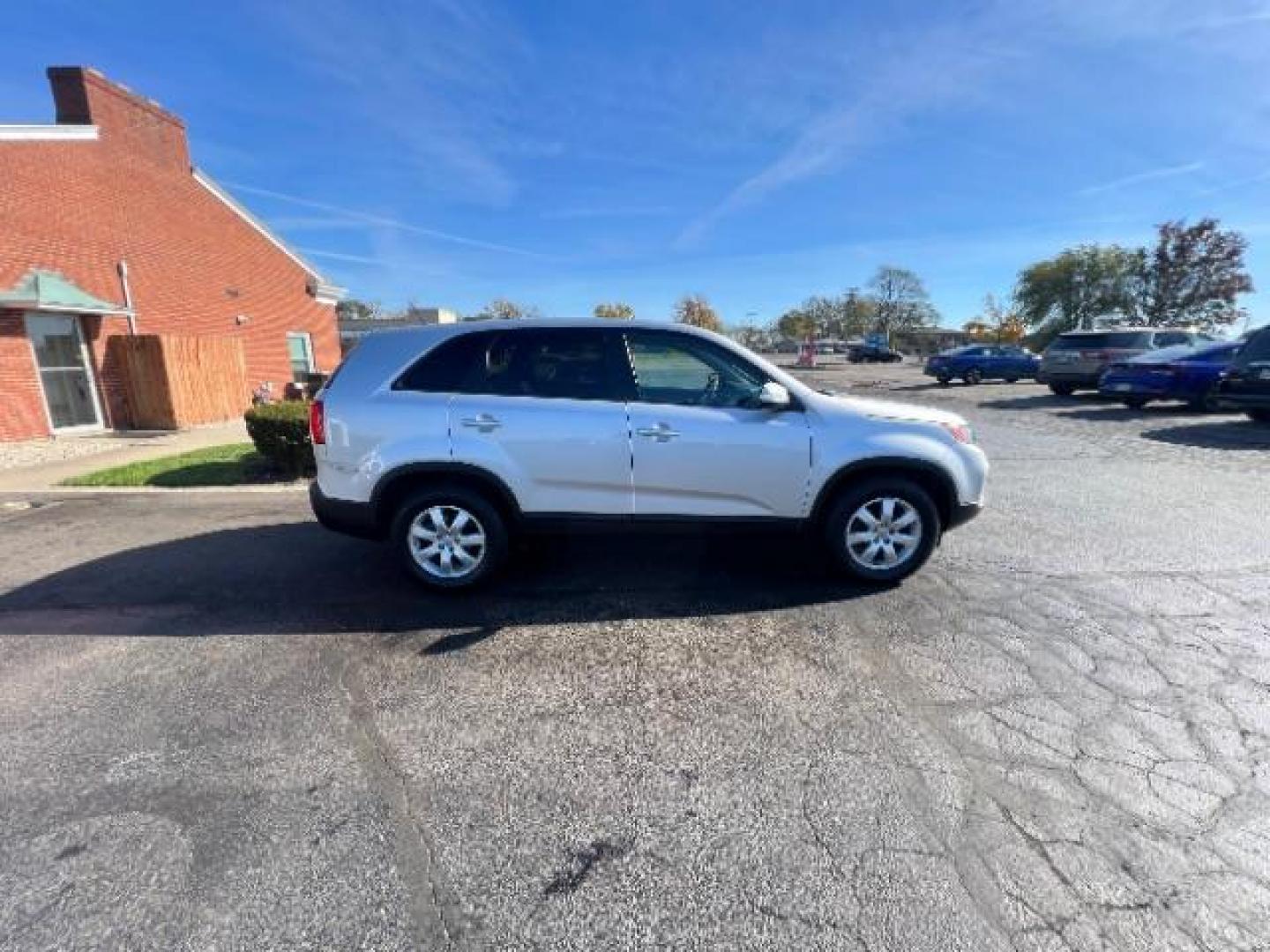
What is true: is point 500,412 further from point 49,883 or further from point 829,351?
point 829,351

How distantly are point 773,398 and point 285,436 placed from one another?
6.23 m

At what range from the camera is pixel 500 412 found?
3.91m

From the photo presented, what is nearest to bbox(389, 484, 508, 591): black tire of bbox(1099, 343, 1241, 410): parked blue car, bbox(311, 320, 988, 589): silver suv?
bbox(311, 320, 988, 589): silver suv

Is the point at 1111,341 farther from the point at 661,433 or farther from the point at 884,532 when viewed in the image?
the point at 661,433

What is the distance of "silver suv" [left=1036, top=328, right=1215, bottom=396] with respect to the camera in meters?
15.3

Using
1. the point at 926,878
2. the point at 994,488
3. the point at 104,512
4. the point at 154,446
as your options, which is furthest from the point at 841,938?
the point at 154,446

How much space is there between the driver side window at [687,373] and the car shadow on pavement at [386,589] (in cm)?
96

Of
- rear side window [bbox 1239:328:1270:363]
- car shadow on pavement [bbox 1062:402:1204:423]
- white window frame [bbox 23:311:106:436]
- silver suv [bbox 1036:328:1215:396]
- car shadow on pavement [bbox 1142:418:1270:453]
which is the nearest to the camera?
car shadow on pavement [bbox 1142:418:1270:453]

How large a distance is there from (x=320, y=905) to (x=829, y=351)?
77446mm

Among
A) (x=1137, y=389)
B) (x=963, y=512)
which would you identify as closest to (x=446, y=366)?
(x=963, y=512)

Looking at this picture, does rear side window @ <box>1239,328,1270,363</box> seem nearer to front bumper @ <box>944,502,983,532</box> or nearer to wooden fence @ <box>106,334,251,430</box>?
front bumper @ <box>944,502,983,532</box>

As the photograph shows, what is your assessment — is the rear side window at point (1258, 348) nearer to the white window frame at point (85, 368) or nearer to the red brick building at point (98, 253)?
the red brick building at point (98, 253)

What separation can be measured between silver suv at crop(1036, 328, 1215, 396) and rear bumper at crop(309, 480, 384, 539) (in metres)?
17.4

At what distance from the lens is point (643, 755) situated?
99.4 inches
